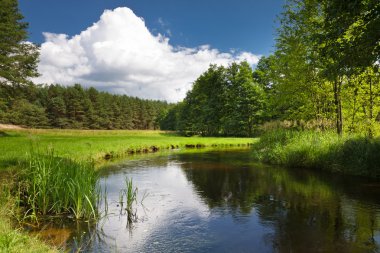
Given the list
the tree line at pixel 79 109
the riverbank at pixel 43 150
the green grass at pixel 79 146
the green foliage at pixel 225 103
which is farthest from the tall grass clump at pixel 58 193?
the tree line at pixel 79 109

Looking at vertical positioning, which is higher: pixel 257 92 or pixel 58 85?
Result: pixel 58 85

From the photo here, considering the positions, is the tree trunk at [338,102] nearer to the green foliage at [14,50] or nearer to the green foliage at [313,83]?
the green foliage at [313,83]

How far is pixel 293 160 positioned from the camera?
21.4 meters

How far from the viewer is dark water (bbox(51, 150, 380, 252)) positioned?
8.04 meters

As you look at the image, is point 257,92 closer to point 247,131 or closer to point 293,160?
point 247,131

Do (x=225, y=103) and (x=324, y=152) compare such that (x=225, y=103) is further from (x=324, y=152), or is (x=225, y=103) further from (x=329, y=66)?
(x=329, y=66)

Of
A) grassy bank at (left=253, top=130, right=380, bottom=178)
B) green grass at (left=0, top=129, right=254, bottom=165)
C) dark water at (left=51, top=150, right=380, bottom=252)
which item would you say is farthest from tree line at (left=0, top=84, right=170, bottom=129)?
dark water at (left=51, top=150, right=380, bottom=252)

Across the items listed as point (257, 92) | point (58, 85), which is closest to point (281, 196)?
point (257, 92)

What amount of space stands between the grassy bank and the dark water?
1.33 meters

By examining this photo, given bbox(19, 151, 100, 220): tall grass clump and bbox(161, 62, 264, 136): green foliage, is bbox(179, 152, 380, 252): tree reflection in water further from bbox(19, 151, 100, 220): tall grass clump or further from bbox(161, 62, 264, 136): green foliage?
bbox(161, 62, 264, 136): green foliage

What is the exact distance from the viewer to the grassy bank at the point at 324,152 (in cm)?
1688

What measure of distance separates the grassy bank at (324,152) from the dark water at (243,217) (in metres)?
1.33

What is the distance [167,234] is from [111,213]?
8.50 feet

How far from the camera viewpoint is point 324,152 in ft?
64.4
